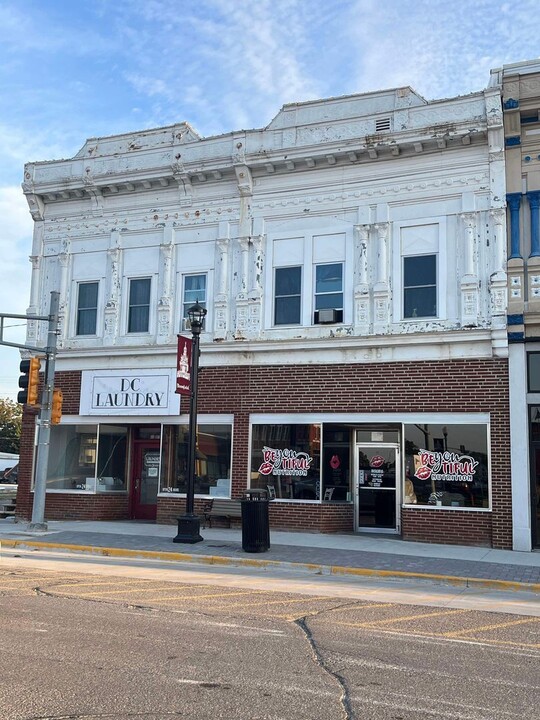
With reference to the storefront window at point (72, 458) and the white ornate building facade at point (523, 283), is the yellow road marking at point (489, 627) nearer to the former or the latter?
the white ornate building facade at point (523, 283)

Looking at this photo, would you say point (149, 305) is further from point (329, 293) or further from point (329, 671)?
point (329, 671)

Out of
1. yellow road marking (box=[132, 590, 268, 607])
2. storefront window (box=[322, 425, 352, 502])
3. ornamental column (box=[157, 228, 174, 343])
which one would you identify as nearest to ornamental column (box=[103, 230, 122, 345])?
ornamental column (box=[157, 228, 174, 343])

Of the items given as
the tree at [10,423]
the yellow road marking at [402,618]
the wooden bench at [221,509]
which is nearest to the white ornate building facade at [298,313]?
the wooden bench at [221,509]

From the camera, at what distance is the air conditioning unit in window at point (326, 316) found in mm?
17531

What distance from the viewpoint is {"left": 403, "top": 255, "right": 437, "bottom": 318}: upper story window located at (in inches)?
661

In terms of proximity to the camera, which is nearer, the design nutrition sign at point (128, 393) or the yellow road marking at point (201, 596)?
the yellow road marking at point (201, 596)

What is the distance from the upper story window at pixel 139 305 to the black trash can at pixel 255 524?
7254mm

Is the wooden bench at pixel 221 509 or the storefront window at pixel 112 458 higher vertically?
the storefront window at pixel 112 458

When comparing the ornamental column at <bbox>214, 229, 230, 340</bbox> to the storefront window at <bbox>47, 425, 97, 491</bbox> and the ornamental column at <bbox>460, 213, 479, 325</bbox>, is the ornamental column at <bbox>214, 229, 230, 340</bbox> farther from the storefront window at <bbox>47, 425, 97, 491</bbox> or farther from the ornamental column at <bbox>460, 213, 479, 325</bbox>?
the ornamental column at <bbox>460, 213, 479, 325</bbox>

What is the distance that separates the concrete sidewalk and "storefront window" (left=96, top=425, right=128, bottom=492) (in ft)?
7.46

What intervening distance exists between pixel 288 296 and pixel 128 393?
4998mm

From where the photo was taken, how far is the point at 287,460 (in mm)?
17531

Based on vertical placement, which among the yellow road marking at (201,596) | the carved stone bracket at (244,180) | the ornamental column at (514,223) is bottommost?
the yellow road marking at (201,596)

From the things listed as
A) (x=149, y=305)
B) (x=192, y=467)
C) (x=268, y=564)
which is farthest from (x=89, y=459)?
(x=268, y=564)
